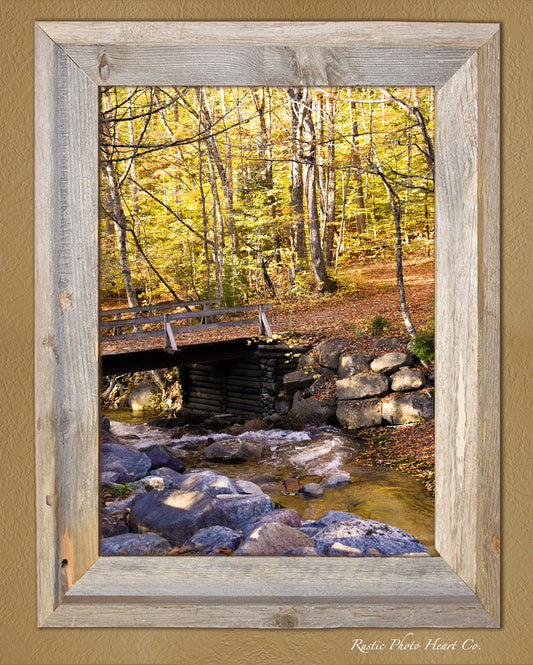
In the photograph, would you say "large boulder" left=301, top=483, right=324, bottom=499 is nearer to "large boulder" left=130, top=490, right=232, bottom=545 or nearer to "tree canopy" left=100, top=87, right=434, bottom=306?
"large boulder" left=130, top=490, right=232, bottom=545

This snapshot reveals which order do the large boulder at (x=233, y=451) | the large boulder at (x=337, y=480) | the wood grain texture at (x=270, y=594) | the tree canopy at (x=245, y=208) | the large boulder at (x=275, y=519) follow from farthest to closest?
1. the tree canopy at (x=245, y=208)
2. the large boulder at (x=233, y=451)
3. the large boulder at (x=337, y=480)
4. the large boulder at (x=275, y=519)
5. the wood grain texture at (x=270, y=594)

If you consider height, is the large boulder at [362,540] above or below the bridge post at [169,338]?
below

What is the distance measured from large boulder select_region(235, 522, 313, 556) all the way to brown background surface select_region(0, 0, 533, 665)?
1.73ft

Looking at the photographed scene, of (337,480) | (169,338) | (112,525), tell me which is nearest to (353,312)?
(169,338)

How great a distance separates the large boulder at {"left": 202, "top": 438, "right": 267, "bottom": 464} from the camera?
6.03 metres

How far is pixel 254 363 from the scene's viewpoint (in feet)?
27.0

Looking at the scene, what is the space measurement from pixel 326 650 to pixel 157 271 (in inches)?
309

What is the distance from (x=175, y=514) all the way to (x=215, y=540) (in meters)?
0.25

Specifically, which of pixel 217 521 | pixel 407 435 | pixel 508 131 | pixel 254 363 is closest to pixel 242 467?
pixel 407 435

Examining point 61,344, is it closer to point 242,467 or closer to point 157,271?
point 242,467

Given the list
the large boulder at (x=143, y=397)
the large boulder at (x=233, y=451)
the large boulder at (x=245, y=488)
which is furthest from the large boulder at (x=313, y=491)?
the large boulder at (x=143, y=397)

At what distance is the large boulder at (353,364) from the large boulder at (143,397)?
3479 millimetres

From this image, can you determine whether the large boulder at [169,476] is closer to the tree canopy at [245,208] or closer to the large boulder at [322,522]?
the large boulder at [322,522]

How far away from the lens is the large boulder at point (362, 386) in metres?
6.64
